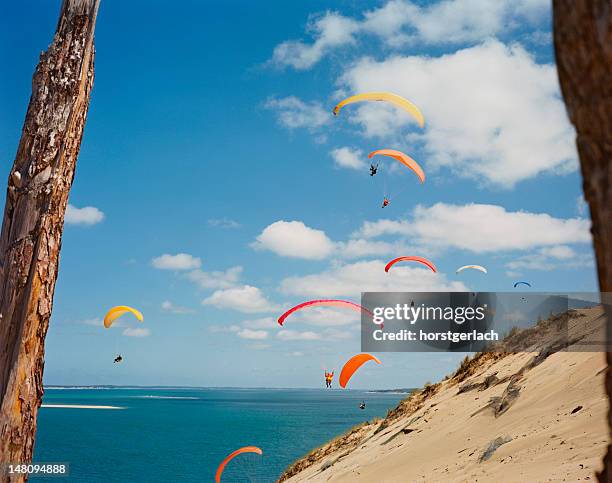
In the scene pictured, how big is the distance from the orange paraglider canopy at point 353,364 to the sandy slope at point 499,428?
1.96 meters

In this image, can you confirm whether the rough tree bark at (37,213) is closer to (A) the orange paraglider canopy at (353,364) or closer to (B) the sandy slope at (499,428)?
(B) the sandy slope at (499,428)

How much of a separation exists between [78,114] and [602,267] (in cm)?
447

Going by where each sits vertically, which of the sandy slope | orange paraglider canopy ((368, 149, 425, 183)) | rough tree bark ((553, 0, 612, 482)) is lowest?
the sandy slope

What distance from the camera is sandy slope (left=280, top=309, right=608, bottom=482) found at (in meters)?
9.30

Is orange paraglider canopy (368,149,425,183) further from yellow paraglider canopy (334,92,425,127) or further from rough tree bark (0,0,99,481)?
rough tree bark (0,0,99,481)

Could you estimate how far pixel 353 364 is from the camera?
67.5 feet

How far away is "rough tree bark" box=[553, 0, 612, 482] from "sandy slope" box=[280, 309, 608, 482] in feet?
22.5

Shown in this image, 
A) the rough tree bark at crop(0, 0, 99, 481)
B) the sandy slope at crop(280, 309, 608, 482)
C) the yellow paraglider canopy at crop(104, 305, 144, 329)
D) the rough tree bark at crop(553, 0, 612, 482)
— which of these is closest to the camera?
the rough tree bark at crop(553, 0, 612, 482)

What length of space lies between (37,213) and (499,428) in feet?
35.4

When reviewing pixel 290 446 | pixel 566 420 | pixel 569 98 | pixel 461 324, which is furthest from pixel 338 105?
pixel 290 446

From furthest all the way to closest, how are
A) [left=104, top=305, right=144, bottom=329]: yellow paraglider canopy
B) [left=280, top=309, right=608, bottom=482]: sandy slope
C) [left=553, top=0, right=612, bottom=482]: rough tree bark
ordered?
1. [left=104, top=305, right=144, bottom=329]: yellow paraglider canopy
2. [left=280, top=309, right=608, bottom=482]: sandy slope
3. [left=553, top=0, right=612, bottom=482]: rough tree bark

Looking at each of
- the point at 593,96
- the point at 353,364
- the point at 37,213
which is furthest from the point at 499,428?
the point at 593,96

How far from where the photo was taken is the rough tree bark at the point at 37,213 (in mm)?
4453

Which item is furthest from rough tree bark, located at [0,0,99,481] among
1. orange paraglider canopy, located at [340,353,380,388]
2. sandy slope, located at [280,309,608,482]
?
orange paraglider canopy, located at [340,353,380,388]
